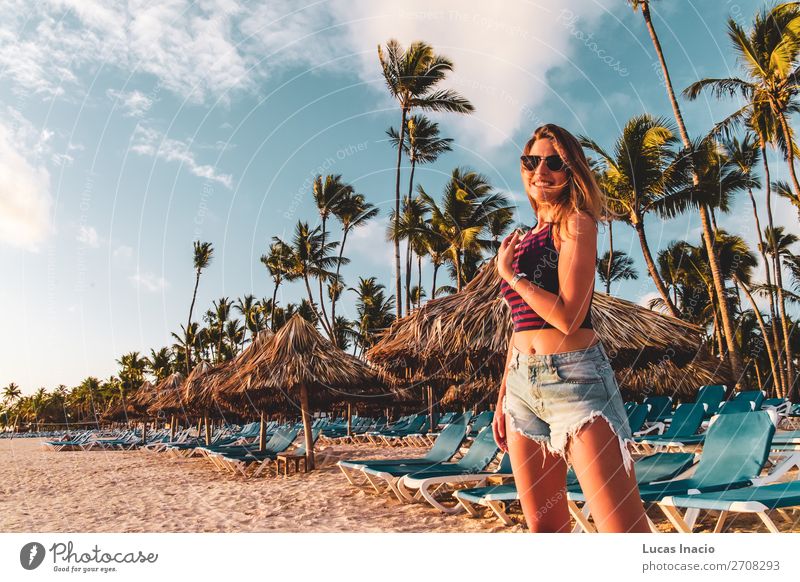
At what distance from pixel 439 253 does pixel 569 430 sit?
2308 cm

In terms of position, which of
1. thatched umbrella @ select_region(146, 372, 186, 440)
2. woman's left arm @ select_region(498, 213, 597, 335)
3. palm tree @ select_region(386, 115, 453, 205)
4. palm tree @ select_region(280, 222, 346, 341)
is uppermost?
palm tree @ select_region(386, 115, 453, 205)

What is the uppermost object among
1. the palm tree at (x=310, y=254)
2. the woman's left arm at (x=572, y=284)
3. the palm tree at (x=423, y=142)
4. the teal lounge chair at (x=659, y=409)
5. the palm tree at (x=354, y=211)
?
the palm tree at (x=423, y=142)

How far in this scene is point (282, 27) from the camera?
5148mm

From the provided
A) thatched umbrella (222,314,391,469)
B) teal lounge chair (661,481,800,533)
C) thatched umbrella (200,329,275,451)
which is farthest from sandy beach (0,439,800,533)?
thatched umbrella (200,329,275,451)

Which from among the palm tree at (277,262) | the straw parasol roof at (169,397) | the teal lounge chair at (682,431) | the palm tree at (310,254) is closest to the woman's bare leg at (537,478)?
the teal lounge chair at (682,431)

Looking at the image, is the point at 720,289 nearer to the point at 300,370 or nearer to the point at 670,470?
the point at 300,370

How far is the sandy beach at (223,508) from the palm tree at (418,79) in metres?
9.37

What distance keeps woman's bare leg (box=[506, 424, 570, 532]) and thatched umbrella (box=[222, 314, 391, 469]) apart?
28.5ft

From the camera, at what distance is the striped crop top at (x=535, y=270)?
5.16 ft

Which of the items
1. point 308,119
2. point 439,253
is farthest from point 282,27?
point 439,253

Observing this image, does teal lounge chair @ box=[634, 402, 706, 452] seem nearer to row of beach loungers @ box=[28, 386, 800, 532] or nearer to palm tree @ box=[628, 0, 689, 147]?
row of beach loungers @ box=[28, 386, 800, 532]

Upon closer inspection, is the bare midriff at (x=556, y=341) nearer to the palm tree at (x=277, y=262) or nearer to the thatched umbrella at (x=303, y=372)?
the thatched umbrella at (x=303, y=372)

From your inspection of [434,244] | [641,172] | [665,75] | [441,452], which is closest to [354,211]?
[434,244]

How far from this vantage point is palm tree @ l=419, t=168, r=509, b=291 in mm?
22422
